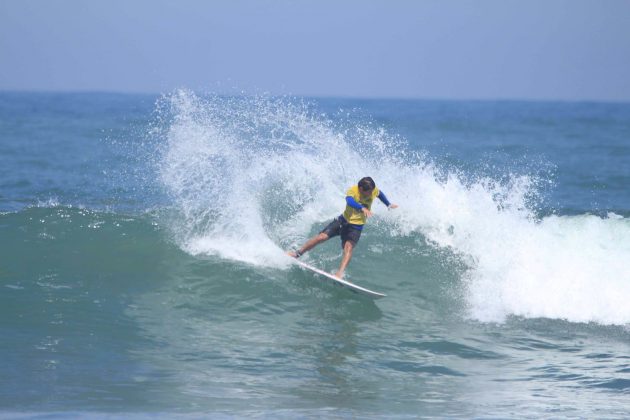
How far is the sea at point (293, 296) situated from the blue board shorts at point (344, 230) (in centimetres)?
70

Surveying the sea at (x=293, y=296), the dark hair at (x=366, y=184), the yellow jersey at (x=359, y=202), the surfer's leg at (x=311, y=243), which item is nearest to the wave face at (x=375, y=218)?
the sea at (x=293, y=296)

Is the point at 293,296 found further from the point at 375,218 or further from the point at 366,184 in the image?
the point at 375,218

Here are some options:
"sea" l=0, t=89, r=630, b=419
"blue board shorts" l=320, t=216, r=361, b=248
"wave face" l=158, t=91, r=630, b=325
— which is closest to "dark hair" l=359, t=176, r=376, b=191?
"blue board shorts" l=320, t=216, r=361, b=248

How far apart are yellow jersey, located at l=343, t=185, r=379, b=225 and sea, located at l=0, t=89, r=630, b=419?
1.00 m

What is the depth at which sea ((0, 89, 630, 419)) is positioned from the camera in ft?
25.8

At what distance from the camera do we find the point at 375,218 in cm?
1442

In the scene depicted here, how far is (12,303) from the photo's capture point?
33.8ft

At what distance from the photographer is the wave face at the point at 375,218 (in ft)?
38.3

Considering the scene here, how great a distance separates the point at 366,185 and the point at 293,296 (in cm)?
185

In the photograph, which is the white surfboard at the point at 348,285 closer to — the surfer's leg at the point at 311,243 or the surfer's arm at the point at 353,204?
the surfer's leg at the point at 311,243

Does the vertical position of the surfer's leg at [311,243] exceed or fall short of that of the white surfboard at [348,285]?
it exceeds it

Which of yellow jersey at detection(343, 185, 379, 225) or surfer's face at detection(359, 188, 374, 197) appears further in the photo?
yellow jersey at detection(343, 185, 379, 225)

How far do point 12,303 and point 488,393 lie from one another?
19.9 ft

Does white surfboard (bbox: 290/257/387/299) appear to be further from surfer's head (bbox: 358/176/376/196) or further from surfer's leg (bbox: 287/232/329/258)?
surfer's head (bbox: 358/176/376/196)
